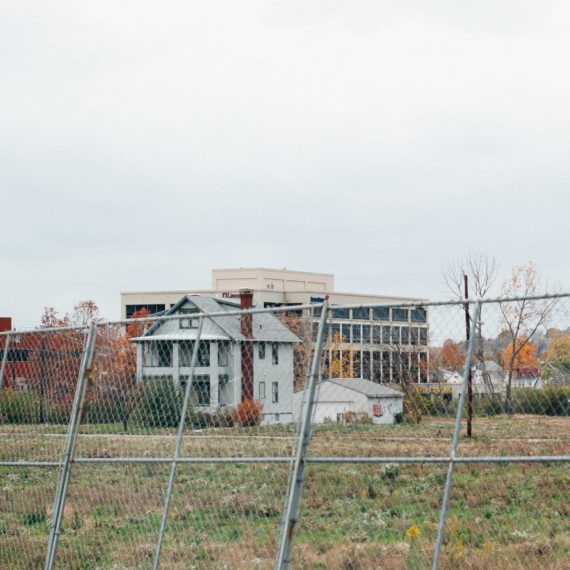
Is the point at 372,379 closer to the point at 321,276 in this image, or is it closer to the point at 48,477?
the point at 48,477

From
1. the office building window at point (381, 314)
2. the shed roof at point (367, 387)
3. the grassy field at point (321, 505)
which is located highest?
the office building window at point (381, 314)

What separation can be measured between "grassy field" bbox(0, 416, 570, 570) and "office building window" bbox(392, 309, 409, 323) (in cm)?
87

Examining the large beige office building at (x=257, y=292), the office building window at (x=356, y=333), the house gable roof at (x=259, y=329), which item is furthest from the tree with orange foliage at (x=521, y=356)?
the large beige office building at (x=257, y=292)

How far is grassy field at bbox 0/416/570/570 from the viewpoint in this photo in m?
8.77

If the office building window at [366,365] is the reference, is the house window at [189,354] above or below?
above

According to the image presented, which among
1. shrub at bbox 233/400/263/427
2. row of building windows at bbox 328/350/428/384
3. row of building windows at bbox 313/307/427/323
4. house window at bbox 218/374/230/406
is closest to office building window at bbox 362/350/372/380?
row of building windows at bbox 328/350/428/384

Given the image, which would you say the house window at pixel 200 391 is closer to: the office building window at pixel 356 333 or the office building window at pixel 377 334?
the office building window at pixel 356 333

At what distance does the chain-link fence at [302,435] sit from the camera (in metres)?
7.61

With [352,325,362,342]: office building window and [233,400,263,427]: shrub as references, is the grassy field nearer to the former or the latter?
[233,400,263,427]: shrub

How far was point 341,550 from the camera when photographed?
9672mm

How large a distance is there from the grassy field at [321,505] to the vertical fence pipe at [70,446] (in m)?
0.40

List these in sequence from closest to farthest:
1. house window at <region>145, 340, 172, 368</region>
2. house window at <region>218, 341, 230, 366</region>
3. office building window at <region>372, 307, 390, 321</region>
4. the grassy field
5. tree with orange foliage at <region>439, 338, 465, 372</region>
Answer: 1. tree with orange foliage at <region>439, 338, 465, 372</region>
2. office building window at <region>372, 307, 390, 321</region>
3. the grassy field
4. house window at <region>218, 341, 230, 366</region>
5. house window at <region>145, 340, 172, 368</region>

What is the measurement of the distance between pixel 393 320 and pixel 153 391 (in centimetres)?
297

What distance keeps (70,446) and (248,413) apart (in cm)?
207
